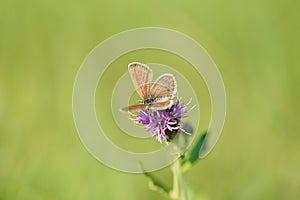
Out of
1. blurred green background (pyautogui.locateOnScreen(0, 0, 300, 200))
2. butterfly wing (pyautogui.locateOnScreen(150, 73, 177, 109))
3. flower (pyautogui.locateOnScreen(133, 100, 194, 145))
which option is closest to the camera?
butterfly wing (pyautogui.locateOnScreen(150, 73, 177, 109))

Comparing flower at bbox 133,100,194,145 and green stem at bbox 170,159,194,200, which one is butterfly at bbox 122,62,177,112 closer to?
flower at bbox 133,100,194,145

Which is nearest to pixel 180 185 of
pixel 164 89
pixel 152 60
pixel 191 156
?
pixel 191 156

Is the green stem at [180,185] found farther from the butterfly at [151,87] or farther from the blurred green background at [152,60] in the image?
the blurred green background at [152,60]

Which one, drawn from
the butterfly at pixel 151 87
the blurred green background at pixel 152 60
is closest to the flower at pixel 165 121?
the butterfly at pixel 151 87

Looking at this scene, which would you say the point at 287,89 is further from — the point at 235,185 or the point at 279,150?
the point at 235,185

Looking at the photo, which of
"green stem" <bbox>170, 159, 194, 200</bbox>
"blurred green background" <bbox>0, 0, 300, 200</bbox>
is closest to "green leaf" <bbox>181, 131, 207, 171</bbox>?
"green stem" <bbox>170, 159, 194, 200</bbox>

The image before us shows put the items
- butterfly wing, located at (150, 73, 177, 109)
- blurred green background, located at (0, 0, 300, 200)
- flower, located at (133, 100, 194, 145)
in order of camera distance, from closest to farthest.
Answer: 1. butterfly wing, located at (150, 73, 177, 109)
2. flower, located at (133, 100, 194, 145)
3. blurred green background, located at (0, 0, 300, 200)

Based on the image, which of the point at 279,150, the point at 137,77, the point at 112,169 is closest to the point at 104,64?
the point at 112,169

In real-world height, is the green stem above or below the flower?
below
